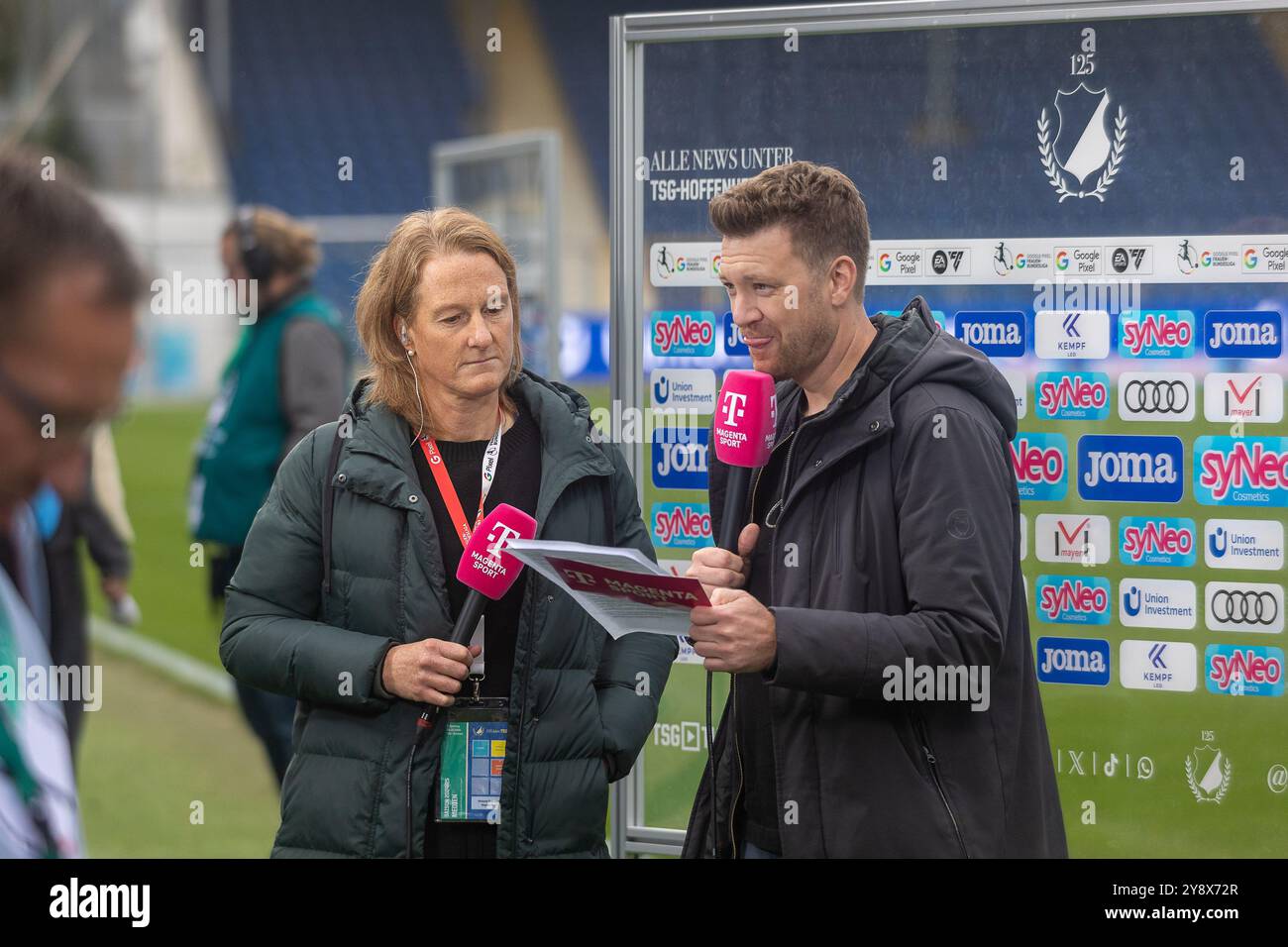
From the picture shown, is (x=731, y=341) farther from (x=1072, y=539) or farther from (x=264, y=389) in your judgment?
(x=264, y=389)

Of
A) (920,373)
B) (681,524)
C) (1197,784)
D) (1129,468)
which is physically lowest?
(1197,784)

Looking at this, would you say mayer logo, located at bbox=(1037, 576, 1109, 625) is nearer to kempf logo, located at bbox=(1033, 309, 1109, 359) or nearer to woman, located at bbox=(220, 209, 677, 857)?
kempf logo, located at bbox=(1033, 309, 1109, 359)

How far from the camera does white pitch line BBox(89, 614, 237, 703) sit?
908 centimetres

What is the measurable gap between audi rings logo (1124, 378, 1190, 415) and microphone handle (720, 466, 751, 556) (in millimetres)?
1255

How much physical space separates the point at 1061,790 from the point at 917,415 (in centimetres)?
157

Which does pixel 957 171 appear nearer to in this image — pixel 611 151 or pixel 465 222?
pixel 611 151

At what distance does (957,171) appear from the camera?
327cm

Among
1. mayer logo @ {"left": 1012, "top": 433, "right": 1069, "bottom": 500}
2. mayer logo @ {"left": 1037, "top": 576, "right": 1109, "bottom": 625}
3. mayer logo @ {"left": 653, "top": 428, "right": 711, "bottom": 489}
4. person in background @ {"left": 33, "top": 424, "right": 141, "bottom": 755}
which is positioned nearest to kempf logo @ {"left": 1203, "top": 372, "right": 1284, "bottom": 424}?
mayer logo @ {"left": 1012, "top": 433, "right": 1069, "bottom": 500}

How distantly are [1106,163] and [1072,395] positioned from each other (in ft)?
1.72

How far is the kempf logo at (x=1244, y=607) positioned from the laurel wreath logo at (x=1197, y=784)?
12.1 inches

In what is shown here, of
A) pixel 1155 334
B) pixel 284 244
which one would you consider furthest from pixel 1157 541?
pixel 284 244

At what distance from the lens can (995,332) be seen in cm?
328

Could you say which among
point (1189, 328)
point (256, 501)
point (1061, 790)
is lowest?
point (1061, 790)
